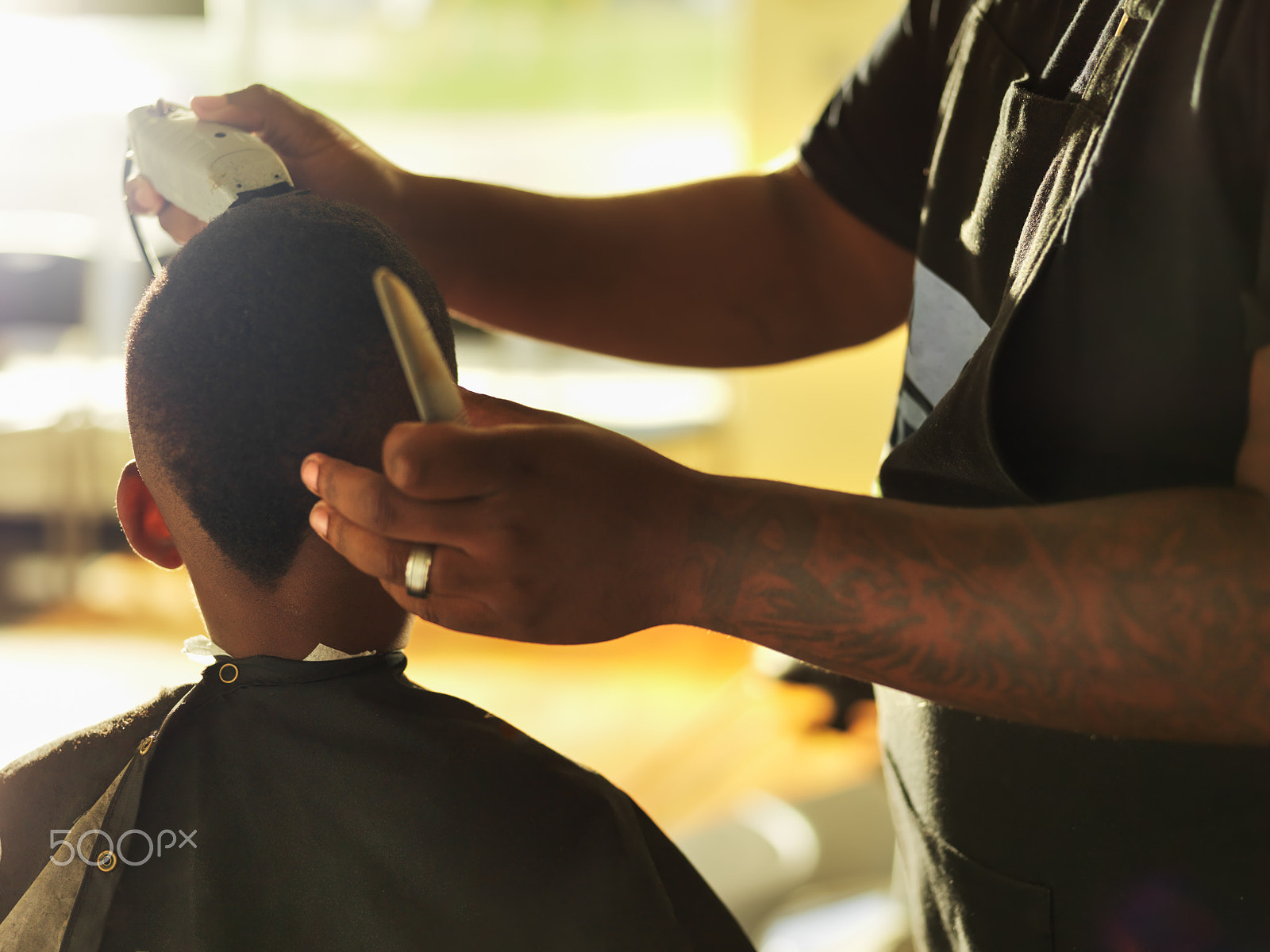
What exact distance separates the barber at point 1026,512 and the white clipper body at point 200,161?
6 cm

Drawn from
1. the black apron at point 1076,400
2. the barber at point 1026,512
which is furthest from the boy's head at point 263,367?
the black apron at point 1076,400

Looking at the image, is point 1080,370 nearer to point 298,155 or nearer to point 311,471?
point 311,471

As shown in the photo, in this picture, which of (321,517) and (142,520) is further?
(142,520)

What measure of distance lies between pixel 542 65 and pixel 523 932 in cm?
494

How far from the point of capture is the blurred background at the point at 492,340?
3258 mm

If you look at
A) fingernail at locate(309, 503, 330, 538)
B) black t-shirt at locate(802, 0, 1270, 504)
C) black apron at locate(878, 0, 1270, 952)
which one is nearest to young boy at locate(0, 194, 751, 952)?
fingernail at locate(309, 503, 330, 538)

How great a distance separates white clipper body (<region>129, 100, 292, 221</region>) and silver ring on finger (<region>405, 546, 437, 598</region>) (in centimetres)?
44

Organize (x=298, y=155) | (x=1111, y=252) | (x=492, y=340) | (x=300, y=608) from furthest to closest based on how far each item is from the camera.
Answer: (x=492, y=340) → (x=298, y=155) → (x=300, y=608) → (x=1111, y=252)

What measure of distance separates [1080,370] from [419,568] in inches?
19.8

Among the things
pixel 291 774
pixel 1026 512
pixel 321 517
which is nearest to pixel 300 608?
pixel 291 774

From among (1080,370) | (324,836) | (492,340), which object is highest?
(1080,370)

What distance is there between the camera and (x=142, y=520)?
88cm

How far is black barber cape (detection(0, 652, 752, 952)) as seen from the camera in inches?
34.0

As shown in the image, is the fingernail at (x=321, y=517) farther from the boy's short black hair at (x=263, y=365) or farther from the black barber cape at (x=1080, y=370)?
the black barber cape at (x=1080, y=370)
